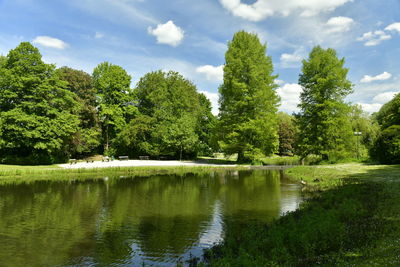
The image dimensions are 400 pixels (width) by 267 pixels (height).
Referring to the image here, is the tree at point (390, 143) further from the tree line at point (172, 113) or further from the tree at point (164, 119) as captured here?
the tree at point (164, 119)

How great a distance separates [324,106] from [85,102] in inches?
1678

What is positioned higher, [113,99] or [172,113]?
[113,99]

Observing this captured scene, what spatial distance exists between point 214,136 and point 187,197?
28.6m

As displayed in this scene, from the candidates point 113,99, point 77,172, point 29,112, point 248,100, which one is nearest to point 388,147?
point 248,100

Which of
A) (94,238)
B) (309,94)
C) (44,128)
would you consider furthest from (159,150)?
(94,238)

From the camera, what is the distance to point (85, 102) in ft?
177

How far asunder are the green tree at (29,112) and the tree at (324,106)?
115 ft

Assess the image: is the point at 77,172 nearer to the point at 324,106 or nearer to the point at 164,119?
A: the point at 164,119

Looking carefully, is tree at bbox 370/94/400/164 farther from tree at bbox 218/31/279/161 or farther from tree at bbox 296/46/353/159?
tree at bbox 218/31/279/161

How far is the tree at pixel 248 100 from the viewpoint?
42.8 meters

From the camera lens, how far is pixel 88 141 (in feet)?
162

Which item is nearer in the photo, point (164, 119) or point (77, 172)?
point (77, 172)

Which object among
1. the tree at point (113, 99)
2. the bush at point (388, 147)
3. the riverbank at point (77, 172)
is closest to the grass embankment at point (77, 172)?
the riverbank at point (77, 172)

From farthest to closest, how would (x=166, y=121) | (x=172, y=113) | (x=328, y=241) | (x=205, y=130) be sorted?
(x=205, y=130), (x=172, y=113), (x=166, y=121), (x=328, y=241)
